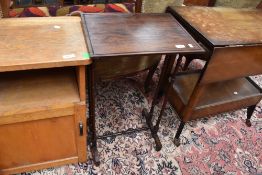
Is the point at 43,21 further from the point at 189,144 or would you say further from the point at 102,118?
the point at 189,144

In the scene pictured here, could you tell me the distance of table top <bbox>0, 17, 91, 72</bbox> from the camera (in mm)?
894

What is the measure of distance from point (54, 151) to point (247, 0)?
1.71 m

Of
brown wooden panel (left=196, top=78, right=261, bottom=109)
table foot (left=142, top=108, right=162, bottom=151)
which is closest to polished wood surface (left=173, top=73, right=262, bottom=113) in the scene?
brown wooden panel (left=196, top=78, right=261, bottom=109)

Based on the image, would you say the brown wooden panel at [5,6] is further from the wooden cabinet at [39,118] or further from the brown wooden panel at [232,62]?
the brown wooden panel at [232,62]

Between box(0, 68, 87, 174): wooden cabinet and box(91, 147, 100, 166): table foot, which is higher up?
box(0, 68, 87, 174): wooden cabinet

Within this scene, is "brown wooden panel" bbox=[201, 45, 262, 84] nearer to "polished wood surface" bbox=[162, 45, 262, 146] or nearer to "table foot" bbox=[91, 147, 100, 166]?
"polished wood surface" bbox=[162, 45, 262, 146]

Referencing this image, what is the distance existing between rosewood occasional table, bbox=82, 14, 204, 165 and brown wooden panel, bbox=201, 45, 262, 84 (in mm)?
160

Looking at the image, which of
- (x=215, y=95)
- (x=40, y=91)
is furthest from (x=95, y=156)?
(x=215, y=95)

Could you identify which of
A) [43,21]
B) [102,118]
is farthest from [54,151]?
[43,21]

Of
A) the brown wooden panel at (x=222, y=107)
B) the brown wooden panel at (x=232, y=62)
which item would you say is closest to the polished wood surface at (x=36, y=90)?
the brown wooden panel at (x=232, y=62)

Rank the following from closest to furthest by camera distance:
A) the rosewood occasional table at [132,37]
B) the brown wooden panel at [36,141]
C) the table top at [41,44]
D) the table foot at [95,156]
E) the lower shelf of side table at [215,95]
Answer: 1. the table top at [41,44]
2. the rosewood occasional table at [132,37]
3. the brown wooden panel at [36,141]
4. the table foot at [95,156]
5. the lower shelf of side table at [215,95]

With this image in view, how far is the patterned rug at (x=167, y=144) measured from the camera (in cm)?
148

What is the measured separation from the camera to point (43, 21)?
44.5 inches

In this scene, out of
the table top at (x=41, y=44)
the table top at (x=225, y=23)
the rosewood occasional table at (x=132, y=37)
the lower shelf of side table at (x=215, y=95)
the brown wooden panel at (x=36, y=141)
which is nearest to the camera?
the table top at (x=41, y=44)
